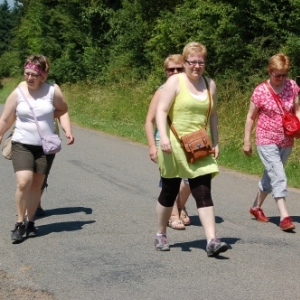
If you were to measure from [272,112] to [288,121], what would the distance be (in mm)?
204

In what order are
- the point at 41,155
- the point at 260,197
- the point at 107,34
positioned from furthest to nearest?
the point at 107,34, the point at 260,197, the point at 41,155

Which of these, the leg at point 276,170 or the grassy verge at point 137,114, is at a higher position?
the leg at point 276,170

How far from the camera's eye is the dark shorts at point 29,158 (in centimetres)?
727

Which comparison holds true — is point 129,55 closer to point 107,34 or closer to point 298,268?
point 107,34

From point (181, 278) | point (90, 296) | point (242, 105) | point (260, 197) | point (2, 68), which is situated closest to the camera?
point (90, 296)

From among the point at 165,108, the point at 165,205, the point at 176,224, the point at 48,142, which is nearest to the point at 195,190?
the point at 165,205

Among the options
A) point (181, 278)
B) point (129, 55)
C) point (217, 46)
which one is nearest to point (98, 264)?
point (181, 278)

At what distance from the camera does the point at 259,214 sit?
8445 mm

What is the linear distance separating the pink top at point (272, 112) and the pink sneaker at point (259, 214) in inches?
31.3

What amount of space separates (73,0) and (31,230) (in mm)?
31431

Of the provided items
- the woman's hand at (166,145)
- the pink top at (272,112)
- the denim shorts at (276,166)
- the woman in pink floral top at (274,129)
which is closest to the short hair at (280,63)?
the woman in pink floral top at (274,129)

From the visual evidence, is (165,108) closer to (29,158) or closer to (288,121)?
(29,158)

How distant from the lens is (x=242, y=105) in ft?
59.5

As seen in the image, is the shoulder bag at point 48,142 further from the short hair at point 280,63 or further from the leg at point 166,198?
the short hair at point 280,63
